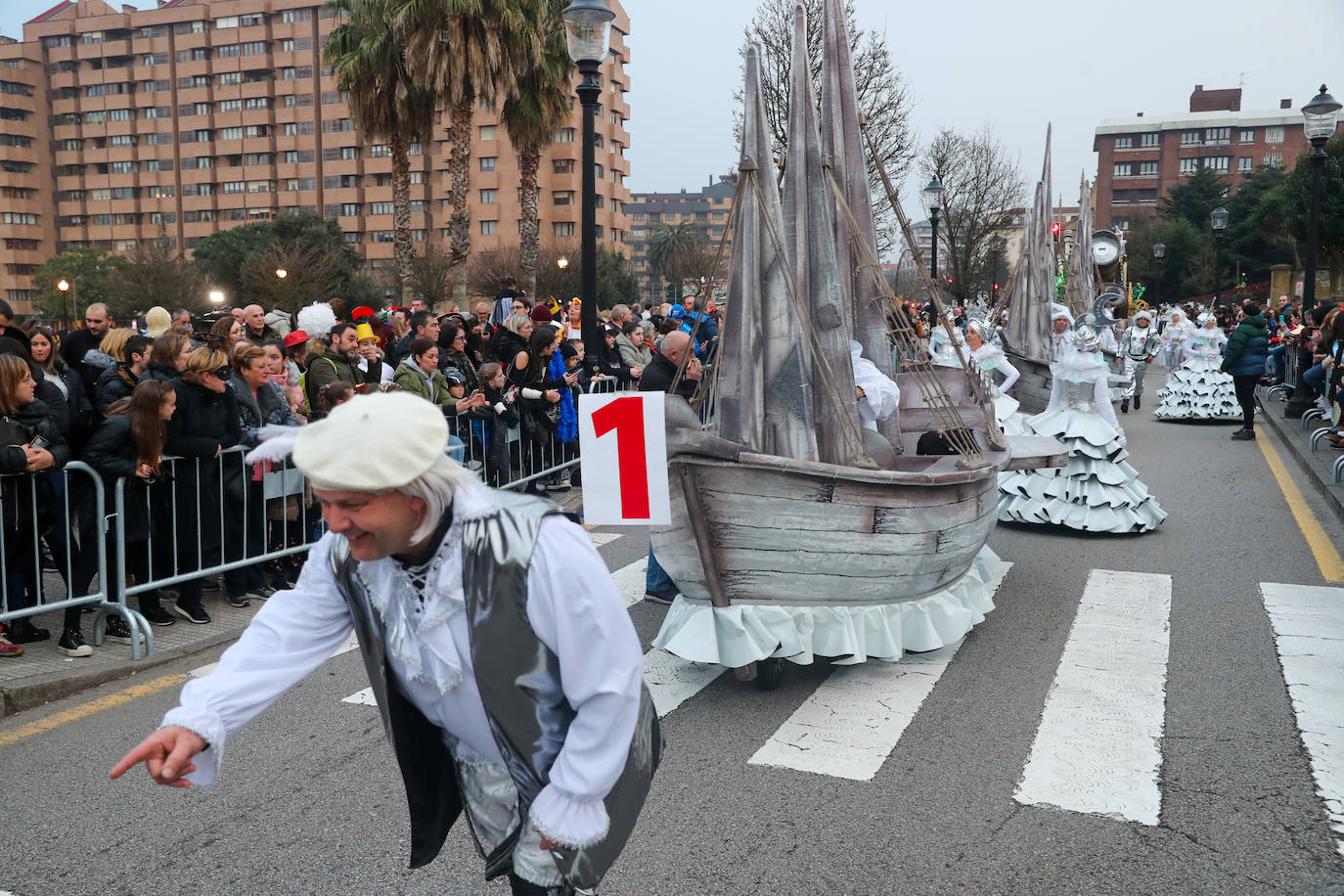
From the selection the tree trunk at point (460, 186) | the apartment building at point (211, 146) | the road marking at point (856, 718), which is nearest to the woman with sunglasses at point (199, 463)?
the road marking at point (856, 718)

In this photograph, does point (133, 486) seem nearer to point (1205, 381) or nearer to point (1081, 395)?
point (1081, 395)

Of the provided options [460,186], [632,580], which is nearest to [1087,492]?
[632,580]

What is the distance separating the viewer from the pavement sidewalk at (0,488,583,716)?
17.8ft

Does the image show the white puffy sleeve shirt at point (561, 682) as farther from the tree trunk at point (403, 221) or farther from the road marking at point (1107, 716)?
the tree trunk at point (403, 221)

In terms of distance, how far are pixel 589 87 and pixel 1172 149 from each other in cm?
10704

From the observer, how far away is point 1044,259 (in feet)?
53.3

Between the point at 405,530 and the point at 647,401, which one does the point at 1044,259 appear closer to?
the point at 647,401

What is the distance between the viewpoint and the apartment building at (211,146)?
73875 mm

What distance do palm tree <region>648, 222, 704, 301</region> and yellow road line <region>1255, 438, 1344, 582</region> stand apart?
154ft

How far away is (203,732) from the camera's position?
7.38ft

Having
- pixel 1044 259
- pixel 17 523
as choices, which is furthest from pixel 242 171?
pixel 17 523

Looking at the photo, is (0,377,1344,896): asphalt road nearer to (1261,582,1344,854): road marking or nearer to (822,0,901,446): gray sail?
(1261,582,1344,854): road marking

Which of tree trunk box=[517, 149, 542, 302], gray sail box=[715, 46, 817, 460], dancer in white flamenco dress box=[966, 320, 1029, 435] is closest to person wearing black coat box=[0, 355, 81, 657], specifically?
gray sail box=[715, 46, 817, 460]

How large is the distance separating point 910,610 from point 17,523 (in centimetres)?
496
